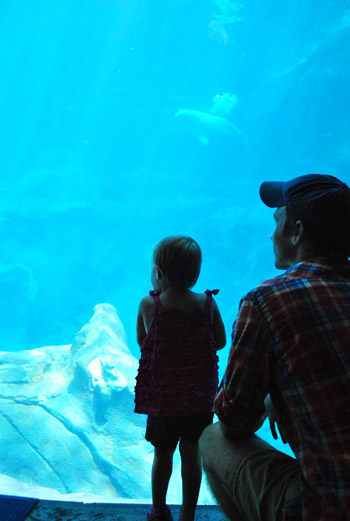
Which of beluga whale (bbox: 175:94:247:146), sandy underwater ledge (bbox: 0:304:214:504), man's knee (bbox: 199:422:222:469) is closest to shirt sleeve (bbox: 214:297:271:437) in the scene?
man's knee (bbox: 199:422:222:469)

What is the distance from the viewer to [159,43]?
149 feet

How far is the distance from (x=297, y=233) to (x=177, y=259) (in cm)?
65

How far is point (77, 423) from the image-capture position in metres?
9.44

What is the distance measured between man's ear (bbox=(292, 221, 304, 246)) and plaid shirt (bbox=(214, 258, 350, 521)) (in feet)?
0.44

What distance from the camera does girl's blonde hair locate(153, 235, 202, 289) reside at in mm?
1703

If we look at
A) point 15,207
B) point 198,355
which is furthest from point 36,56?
point 198,355

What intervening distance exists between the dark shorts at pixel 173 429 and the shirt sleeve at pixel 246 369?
0.71 m

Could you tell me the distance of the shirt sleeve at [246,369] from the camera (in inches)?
35.8

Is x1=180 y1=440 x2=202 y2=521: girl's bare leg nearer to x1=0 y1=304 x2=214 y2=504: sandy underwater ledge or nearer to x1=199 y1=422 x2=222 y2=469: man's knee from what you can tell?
x1=199 y1=422 x2=222 y2=469: man's knee

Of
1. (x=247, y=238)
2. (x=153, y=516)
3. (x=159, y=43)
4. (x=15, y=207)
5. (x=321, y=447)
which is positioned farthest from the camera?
(x=159, y=43)

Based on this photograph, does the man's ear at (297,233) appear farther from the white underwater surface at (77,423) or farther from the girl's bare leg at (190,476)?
the white underwater surface at (77,423)

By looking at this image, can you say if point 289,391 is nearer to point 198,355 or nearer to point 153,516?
point 198,355

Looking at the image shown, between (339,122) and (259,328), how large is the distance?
3677cm

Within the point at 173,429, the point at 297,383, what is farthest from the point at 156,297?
the point at 297,383
